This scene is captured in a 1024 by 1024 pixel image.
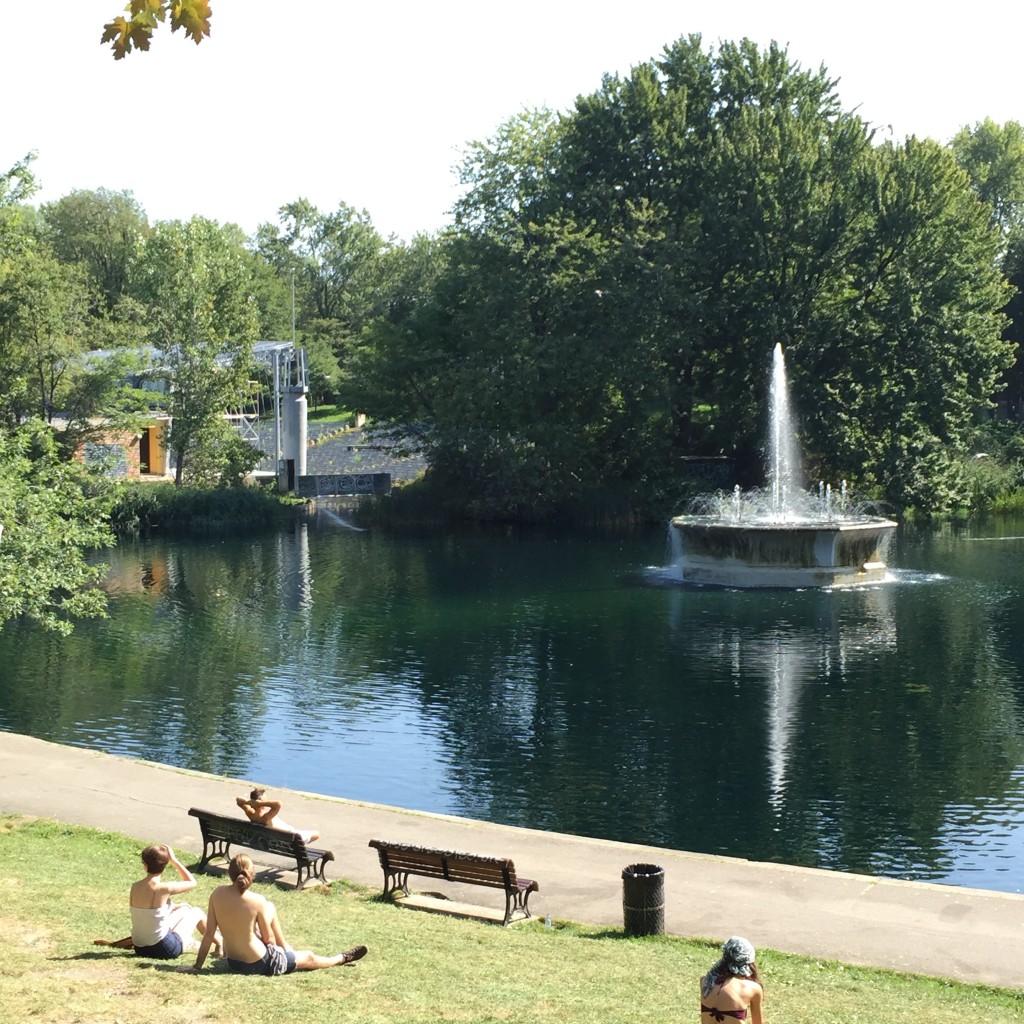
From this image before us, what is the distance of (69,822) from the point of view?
687 inches

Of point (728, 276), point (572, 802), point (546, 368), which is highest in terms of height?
point (728, 276)

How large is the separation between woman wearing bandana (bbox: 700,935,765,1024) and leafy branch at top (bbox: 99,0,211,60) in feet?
19.5

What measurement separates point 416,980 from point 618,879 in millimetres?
4409

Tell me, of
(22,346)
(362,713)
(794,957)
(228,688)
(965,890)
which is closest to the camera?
(794,957)

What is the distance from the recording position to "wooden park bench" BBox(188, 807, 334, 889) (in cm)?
1490

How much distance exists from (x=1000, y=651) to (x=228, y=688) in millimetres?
16282

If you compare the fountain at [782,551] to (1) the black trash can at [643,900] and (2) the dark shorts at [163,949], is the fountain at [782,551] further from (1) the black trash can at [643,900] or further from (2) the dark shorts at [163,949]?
(2) the dark shorts at [163,949]

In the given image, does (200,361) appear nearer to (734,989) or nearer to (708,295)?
(708,295)

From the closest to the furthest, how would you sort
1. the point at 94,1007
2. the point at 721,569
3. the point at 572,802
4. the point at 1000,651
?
the point at 94,1007 → the point at 572,802 → the point at 1000,651 → the point at 721,569

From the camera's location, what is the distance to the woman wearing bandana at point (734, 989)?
8461 mm

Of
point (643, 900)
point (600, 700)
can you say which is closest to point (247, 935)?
point (643, 900)

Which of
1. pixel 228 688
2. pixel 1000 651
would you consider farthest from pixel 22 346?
pixel 1000 651

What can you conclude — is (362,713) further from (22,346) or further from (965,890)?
(22,346)

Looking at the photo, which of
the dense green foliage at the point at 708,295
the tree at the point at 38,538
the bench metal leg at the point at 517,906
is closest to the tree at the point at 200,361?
the dense green foliage at the point at 708,295
